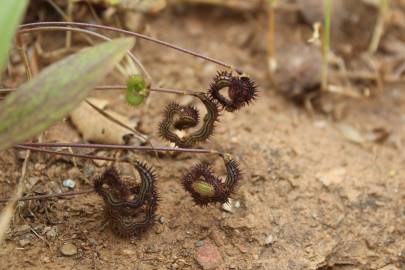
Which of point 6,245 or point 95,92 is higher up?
point 95,92

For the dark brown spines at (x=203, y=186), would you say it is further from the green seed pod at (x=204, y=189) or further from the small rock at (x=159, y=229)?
the small rock at (x=159, y=229)

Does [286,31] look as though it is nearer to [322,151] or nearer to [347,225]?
[322,151]

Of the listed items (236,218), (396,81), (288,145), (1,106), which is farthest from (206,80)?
(1,106)

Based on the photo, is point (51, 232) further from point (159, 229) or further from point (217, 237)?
point (217, 237)

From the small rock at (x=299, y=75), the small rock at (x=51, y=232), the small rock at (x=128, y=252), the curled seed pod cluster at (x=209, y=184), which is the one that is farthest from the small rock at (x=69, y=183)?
the small rock at (x=299, y=75)

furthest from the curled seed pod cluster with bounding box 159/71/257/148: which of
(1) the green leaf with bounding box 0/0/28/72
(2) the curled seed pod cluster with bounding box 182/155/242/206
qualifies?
(1) the green leaf with bounding box 0/0/28/72

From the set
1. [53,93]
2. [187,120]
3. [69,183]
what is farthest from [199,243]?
[53,93]
